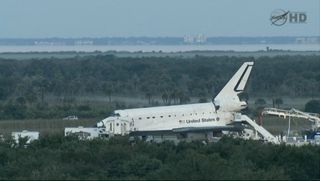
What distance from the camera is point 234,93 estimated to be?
61594mm

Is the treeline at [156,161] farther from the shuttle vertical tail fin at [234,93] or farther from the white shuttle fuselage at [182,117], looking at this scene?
the shuttle vertical tail fin at [234,93]

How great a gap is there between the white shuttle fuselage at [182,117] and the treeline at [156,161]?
30.8 ft

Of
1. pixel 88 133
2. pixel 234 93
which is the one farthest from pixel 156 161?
pixel 234 93

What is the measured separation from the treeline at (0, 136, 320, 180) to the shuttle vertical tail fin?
485 inches

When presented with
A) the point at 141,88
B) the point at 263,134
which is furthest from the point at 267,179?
the point at 141,88

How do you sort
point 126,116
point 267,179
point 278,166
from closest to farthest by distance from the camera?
point 267,179 < point 278,166 < point 126,116

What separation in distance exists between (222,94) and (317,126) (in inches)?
192

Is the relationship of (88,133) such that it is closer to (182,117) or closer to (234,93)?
(182,117)

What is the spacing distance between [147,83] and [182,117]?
4477 centimetres

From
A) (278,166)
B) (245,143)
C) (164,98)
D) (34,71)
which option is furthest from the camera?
(34,71)

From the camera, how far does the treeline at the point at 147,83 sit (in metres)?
89.7

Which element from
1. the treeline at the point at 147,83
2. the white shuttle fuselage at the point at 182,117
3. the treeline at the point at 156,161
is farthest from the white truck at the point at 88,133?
the treeline at the point at 147,83

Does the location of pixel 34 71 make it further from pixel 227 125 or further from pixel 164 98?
pixel 227 125

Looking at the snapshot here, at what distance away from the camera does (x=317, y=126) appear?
58.1 meters
